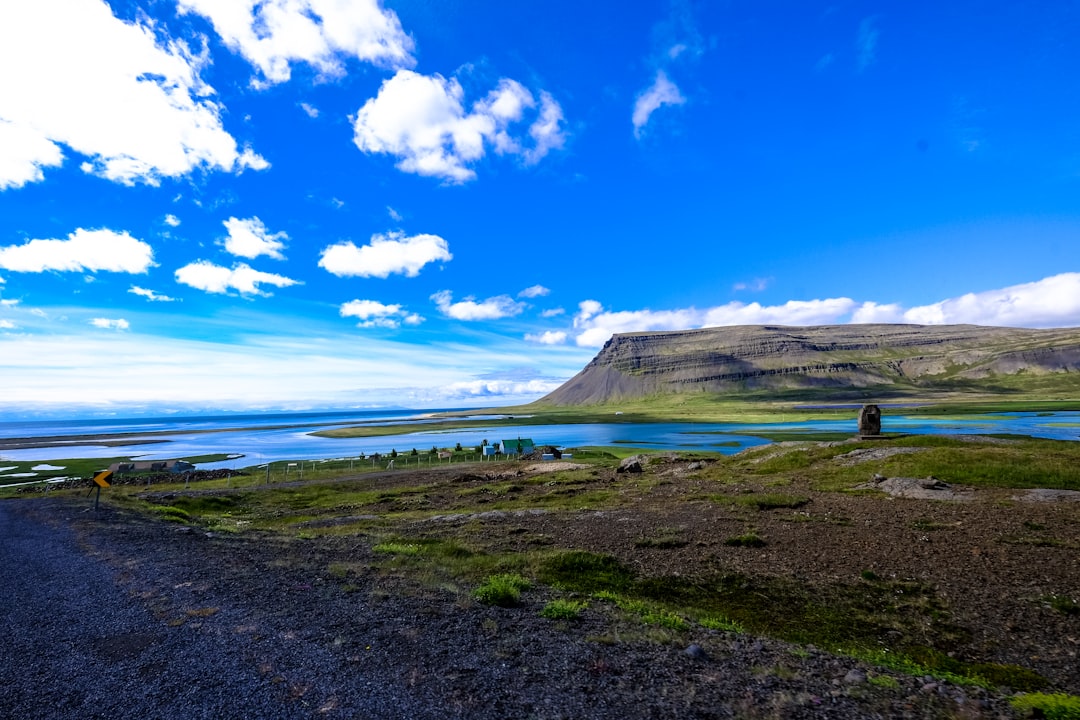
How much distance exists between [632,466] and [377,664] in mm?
43619

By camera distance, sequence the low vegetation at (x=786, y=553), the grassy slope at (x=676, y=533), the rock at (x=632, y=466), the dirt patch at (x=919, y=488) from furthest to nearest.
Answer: the rock at (x=632, y=466)
the dirt patch at (x=919, y=488)
the grassy slope at (x=676, y=533)
the low vegetation at (x=786, y=553)

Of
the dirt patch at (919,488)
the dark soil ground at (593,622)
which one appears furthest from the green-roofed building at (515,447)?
the dark soil ground at (593,622)

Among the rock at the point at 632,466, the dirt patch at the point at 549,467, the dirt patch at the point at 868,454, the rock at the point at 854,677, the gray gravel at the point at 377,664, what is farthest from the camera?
the dirt patch at the point at 549,467

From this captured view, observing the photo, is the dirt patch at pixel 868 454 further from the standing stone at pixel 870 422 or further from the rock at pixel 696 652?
the rock at pixel 696 652

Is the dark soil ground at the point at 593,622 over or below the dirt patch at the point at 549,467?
over

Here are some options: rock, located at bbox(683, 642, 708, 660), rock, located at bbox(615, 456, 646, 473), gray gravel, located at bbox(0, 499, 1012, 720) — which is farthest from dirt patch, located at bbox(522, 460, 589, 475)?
rock, located at bbox(683, 642, 708, 660)

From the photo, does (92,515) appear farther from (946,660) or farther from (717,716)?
(946,660)

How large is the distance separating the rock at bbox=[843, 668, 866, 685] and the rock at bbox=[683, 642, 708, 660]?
217cm

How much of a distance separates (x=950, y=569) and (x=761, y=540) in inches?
221

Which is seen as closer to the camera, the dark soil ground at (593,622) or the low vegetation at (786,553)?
the dark soil ground at (593,622)

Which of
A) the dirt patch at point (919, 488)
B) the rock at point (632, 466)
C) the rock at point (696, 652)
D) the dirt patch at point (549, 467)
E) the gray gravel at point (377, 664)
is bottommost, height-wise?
the dirt patch at point (549, 467)

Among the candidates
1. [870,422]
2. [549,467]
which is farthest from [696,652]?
[549,467]

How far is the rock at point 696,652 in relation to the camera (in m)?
8.78

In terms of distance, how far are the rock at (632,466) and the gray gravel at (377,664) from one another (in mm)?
37317
